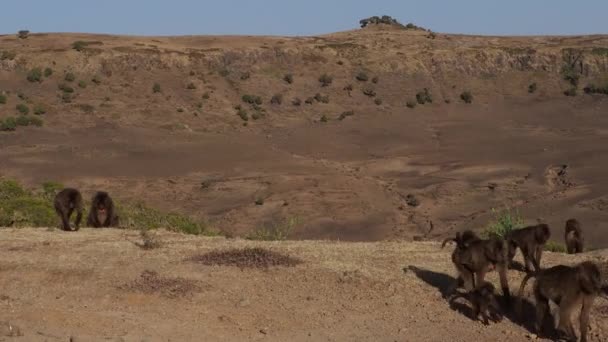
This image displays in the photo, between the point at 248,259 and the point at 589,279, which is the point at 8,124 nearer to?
the point at 248,259

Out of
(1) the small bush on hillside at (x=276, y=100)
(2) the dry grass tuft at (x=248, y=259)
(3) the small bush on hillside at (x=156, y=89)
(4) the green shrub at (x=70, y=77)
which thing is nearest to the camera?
(2) the dry grass tuft at (x=248, y=259)

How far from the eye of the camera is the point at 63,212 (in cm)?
1666

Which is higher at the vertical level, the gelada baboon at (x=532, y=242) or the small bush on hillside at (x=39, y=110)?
the gelada baboon at (x=532, y=242)

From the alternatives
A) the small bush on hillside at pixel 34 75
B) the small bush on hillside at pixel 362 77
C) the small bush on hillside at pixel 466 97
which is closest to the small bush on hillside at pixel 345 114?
the small bush on hillside at pixel 362 77

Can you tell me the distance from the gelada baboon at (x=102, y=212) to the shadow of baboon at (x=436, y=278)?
6842 mm

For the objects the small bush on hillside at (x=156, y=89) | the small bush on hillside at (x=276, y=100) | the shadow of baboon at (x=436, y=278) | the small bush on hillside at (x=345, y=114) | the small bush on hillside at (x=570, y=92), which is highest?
the small bush on hillside at (x=570, y=92)

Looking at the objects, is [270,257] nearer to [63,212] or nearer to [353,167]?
[63,212]

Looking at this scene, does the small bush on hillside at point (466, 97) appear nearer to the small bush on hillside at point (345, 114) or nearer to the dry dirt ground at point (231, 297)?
the small bush on hillside at point (345, 114)

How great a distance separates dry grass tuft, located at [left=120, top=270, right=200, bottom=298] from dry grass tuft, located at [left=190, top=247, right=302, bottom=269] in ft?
2.88

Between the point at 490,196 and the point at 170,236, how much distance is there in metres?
24.6

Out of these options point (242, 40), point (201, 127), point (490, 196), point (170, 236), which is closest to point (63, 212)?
point (170, 236)

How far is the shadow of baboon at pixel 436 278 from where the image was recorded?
12.1 metres

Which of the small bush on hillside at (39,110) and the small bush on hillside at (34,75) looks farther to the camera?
the small bush on hillside at (34,75)

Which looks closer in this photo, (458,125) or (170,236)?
(170,236)
